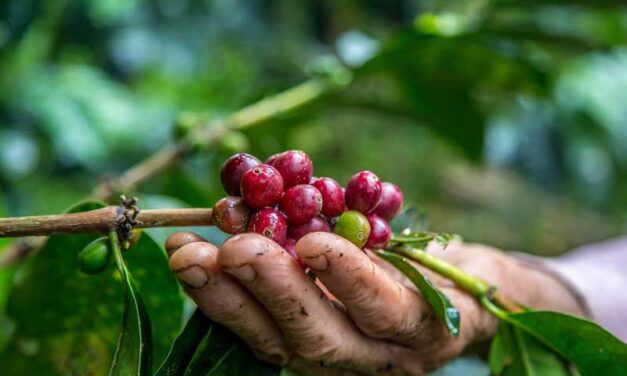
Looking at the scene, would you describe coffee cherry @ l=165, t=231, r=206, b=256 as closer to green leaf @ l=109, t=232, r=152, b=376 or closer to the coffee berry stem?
green leaf @ l=109, t=232, r=152, b=376

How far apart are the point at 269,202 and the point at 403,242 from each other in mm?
170

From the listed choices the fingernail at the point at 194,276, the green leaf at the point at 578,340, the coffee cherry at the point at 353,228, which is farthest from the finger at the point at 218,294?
the green leaf at the point at 578,340

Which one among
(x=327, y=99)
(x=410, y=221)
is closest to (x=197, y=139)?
(x=327, y=99)

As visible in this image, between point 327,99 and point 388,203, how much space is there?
708 millimetres

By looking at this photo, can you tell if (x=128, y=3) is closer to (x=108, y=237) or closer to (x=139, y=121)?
(x=139, y=121)

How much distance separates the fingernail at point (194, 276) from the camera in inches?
22.5

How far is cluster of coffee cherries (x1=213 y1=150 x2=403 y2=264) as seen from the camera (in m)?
0.59

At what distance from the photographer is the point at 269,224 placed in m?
0.59

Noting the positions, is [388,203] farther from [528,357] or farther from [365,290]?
[528,357]

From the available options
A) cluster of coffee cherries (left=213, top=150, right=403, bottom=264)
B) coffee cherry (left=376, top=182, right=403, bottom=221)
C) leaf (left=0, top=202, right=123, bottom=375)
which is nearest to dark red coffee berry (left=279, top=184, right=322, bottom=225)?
cluster of coffee cherries (left=213, top=150, right=403, bottom=264)

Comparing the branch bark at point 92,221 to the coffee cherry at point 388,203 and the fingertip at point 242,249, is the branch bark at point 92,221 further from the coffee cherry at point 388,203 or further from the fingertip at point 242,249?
the coffee cherry at point 388,203

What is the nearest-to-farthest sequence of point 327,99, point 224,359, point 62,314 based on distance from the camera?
point 224,359, point 62,314, point 327,99

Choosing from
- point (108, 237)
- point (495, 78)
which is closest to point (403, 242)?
point (108, 237)

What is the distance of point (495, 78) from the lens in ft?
4.29
